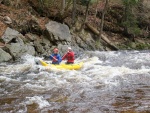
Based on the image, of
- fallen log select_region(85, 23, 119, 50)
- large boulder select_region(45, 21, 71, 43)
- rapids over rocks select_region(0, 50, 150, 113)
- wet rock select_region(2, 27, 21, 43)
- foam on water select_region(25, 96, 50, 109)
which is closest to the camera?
rapids over rocks select_region(0, 50, 150, 113)

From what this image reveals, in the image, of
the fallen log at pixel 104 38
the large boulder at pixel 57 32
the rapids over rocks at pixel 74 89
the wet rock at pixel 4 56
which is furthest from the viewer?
the fallen log at pixel 104 38

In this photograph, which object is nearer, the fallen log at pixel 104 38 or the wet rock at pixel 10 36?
the wet rock at pixel 10 36

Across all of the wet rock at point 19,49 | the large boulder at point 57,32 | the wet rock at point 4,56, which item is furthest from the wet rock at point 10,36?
the large boulder at point 57,32

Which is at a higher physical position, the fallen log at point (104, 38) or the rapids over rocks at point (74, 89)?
the fallen log at point (104, 38)

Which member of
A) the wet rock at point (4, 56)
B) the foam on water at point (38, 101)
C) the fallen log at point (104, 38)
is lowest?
the foam on water at point (38, 101)

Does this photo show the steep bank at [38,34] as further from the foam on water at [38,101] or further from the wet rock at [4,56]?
the foam on water at [38,101]

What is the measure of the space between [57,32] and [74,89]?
34.4 ft

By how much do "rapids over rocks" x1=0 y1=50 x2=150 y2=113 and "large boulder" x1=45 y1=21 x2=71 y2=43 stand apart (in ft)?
17.8

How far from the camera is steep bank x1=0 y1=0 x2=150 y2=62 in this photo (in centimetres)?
1677

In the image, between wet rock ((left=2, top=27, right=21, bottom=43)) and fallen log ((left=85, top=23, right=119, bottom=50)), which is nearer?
wet rock ((left=2, top=27, right=21, bottom=43))

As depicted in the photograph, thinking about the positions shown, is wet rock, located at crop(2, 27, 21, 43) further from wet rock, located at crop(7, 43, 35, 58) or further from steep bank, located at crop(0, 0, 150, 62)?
wet rock, located at crop(7, 43, 35, 58)

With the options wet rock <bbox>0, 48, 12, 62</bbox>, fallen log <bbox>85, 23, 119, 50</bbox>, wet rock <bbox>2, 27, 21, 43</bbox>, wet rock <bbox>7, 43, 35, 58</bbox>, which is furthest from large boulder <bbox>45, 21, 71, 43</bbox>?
wet rock <bbox>0, 48, 12, 62</bbox>

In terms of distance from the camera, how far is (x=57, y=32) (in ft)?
63.9

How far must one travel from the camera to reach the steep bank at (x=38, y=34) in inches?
660
